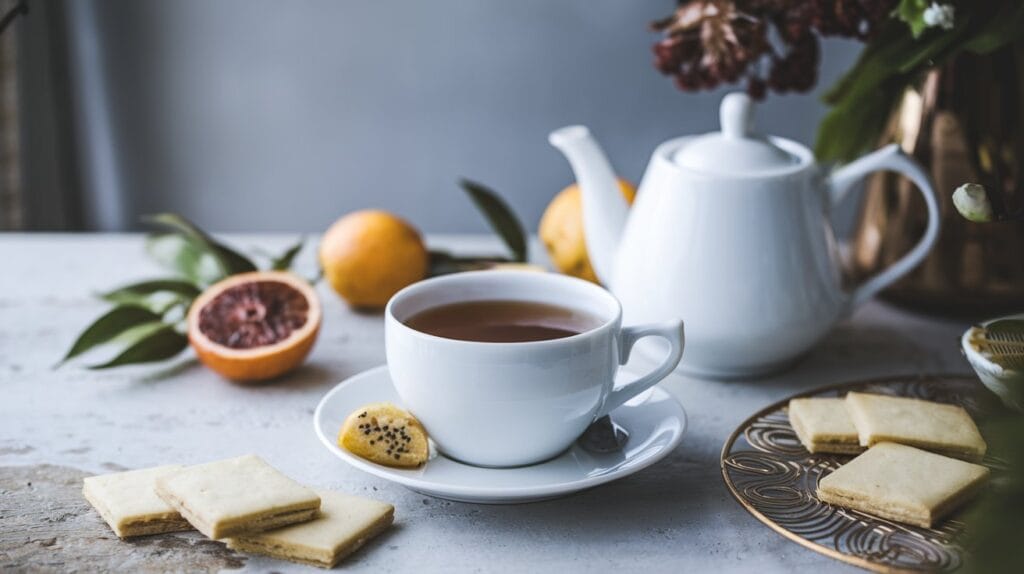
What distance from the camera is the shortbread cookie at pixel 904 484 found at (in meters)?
A: 0.64

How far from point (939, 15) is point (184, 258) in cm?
83

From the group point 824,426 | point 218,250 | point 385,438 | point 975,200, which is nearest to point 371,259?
point 218,250

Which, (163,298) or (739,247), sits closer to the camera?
(739,247)

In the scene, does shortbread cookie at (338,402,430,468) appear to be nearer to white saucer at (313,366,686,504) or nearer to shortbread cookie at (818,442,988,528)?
white saucer at (313,366,686,504)

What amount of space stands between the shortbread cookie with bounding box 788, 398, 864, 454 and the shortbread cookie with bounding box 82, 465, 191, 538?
1.55 feet

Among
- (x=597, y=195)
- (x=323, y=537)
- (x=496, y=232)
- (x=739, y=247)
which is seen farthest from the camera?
(x=496, y=232)

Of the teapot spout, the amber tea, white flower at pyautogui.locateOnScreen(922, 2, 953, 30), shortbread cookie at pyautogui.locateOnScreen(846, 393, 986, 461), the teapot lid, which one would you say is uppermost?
white flower at pyautogui.locateOnScreen(922, 2, 953, 30)

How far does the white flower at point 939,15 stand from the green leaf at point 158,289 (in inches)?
31.0

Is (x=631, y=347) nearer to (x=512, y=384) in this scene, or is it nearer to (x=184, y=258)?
(x=512, y=384)

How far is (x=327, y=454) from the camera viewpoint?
0.80m

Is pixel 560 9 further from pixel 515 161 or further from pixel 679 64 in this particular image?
pixel 679 64

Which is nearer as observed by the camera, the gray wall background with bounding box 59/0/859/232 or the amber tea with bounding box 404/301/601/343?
the amber tea with bounding box 404/301/601/343

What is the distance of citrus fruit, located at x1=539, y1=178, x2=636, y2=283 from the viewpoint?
116cm

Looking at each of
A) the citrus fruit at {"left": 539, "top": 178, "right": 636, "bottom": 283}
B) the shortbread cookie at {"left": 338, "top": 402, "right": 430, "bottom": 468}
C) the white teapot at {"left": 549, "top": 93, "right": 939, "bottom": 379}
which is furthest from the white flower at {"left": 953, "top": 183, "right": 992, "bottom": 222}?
the citrus fruit at {"left": 539, "top": 178, "right": 636, "bottom": 283}
